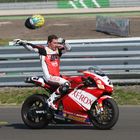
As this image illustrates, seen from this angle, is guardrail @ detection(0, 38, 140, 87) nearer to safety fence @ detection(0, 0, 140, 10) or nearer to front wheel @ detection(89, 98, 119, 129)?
front wheel @ detection(89, 98, 119, 129)

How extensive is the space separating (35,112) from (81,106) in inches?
33.1

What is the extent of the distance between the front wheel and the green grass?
413 cm

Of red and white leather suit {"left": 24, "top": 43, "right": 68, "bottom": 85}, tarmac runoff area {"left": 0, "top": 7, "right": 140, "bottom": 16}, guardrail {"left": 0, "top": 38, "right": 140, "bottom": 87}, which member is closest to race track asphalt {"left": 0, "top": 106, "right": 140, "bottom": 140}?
red and white leather suit {"left": 24, "top": 43, "right": 68, "bottom": 85}

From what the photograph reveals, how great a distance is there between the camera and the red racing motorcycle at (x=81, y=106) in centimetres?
918

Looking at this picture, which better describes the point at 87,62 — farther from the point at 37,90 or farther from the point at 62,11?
the point at 62,11

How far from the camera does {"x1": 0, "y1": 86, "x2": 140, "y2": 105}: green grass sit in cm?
Answer: 1357

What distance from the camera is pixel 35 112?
9.77 meters

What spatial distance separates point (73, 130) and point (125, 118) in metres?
1.83

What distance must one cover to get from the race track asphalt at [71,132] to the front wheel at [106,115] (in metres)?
0.11

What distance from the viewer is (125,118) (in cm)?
1116

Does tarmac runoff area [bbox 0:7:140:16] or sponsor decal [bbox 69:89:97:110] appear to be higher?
sponsor decal [bbox 69:89:97:110]

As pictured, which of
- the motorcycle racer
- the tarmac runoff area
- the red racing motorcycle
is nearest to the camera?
→ the red racing motorcycle

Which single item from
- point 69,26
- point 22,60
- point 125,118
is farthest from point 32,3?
point 125,118

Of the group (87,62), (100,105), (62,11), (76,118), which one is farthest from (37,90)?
(62,11)
